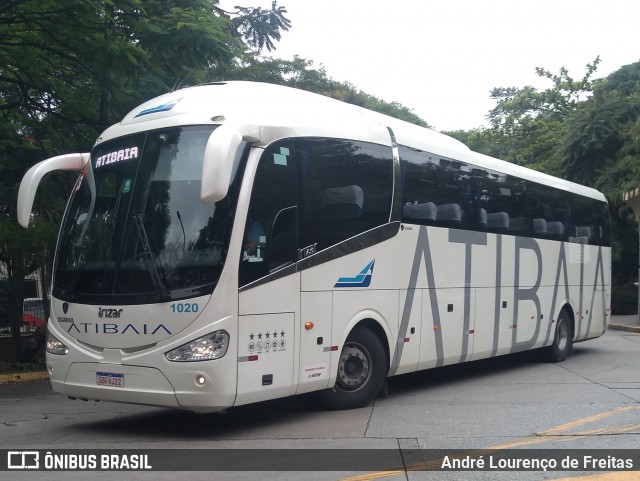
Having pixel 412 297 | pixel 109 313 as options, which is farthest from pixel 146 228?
pixel 412 297

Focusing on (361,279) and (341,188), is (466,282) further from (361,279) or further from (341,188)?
(341,188)

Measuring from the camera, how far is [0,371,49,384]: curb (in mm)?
13922

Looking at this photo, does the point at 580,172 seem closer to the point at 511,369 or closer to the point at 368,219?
the point at 511,369

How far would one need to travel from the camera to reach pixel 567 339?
1603 cm

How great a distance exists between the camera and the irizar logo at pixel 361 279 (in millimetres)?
9367

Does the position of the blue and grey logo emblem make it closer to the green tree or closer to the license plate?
the license plate

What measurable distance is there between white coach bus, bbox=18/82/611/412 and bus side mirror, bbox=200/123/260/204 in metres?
0.01

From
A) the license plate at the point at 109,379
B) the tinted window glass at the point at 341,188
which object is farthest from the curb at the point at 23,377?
the tinted window glass at the point at 341,188

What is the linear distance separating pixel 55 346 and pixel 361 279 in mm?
3724

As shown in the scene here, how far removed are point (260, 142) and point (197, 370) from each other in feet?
8.24

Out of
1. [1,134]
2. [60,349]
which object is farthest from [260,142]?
[1,134]

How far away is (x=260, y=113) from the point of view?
8.54m

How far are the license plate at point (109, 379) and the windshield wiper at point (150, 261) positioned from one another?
1.01 meters

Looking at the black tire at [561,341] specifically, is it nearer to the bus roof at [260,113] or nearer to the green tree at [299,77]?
the bus roof at [260,113]
